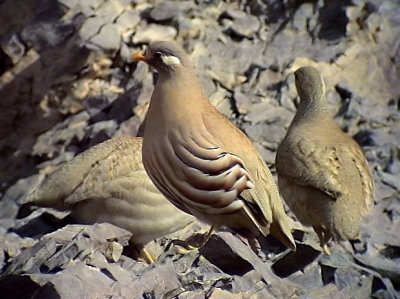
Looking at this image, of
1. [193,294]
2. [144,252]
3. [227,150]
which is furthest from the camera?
[144,252]

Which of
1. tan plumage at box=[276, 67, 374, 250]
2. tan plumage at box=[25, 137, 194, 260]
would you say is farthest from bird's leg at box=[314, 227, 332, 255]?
tan plumage at box=[25, 137, 194, 260]

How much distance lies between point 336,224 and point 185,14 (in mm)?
3125

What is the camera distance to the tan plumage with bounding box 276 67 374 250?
224 inches

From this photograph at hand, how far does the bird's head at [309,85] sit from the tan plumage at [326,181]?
0.42 metres

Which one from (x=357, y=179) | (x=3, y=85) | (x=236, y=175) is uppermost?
(x=236, y=175)

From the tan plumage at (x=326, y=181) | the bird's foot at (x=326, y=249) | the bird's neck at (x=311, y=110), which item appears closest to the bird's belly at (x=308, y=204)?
the tan plumage at (x=326, y=181)

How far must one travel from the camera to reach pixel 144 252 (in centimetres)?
590

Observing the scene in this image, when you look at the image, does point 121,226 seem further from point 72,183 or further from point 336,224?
point 336,224

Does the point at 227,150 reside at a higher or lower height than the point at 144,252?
higher

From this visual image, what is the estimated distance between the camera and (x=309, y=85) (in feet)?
22.0

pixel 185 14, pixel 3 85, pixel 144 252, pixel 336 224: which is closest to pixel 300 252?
pixel 336 224

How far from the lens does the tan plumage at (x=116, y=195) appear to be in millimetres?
5727

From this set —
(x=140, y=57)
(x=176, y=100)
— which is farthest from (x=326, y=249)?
(x=140, y=57)

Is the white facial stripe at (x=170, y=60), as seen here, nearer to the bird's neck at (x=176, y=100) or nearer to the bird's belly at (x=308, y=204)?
the bird's neck at (x=176, y=100)
